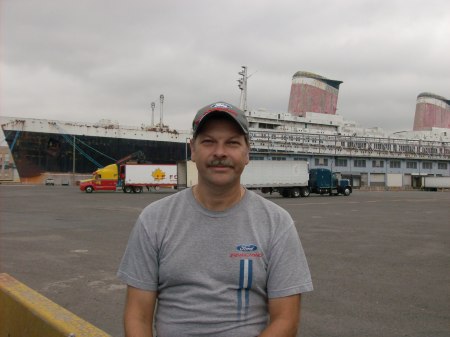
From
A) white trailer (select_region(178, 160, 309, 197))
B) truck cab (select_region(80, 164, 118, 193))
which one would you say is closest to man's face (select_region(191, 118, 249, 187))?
white trailer (select_region(178, 160, 309, 197))

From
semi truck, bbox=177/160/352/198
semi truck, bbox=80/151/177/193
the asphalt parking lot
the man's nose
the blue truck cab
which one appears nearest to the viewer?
the man's nose

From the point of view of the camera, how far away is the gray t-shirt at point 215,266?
1839 millimetres

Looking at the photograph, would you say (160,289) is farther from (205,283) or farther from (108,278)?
(108,278)

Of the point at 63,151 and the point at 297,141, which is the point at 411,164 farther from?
the point at 63,151

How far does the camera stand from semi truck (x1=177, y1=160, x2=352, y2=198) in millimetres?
33031

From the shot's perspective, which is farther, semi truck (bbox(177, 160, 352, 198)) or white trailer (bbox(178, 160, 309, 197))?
semi truck (bbox(177, 160, 352, 198))

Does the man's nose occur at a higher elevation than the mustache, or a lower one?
higher

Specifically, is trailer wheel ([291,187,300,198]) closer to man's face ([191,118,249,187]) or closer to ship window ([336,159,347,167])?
man's face ([191,118,249,187])

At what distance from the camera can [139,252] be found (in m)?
A: 1.93

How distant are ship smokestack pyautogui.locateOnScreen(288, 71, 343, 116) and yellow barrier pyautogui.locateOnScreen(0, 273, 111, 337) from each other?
7282 centimetres

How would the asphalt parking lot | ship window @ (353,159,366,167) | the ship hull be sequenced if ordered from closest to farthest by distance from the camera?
the asphalt parking lot
the ship hull
ship window @ (353,159,366,167)

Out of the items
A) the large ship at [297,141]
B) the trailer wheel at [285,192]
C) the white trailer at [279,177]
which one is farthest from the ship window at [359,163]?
the trailer wheel at [285,192]

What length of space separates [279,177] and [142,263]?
3205cm

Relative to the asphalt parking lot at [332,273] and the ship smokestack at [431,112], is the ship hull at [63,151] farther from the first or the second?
the ship smokestack at [431,112]
